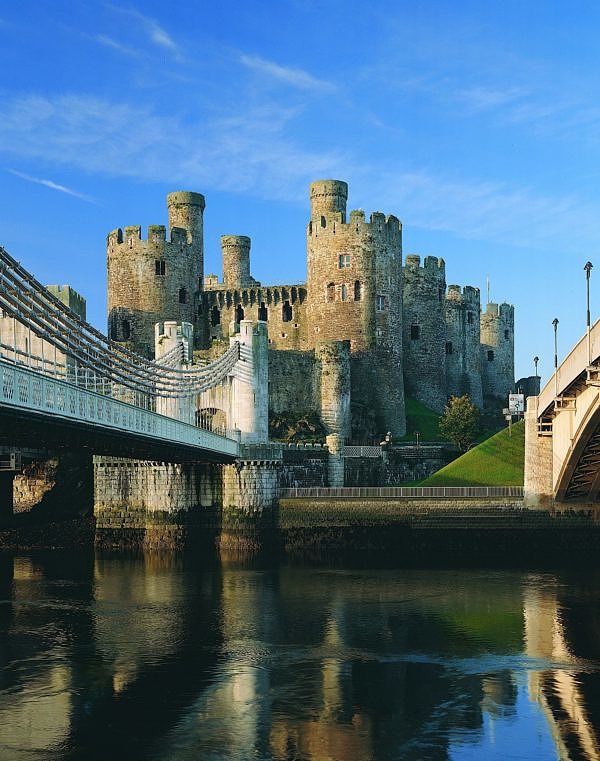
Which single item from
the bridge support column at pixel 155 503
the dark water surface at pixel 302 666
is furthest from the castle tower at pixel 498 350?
the dark water surface at pixel 302 666

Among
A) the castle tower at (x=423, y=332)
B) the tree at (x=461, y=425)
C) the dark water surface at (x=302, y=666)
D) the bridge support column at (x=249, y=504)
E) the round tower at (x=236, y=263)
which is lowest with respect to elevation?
the dark water surface at (x=302, y=666)

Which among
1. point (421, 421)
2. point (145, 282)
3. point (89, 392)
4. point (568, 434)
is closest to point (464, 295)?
point (421, 421)

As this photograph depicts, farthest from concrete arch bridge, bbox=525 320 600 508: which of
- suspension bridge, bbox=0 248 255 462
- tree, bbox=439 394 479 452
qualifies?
tree, bbox=439 394 479 452

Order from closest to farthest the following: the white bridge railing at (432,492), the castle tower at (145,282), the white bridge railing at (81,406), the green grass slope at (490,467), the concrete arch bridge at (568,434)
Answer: the white bridge railing at (81,406)
the concrete arch bridge at (568,434)
the white bridge railing at (432,492)
the green grass slope at (490,467)
the castle tower at (145,282)

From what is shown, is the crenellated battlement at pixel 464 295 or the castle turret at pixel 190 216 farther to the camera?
the crenellated battlement at pixel 464 295

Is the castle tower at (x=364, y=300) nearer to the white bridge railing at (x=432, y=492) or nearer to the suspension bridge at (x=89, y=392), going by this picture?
the suspension bridge at (x=89, y=392)

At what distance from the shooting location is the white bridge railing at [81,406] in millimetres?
24344

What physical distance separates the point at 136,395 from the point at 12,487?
10285mm

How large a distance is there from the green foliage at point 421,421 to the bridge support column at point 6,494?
2354cm

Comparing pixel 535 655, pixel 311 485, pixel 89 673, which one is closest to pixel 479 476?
pixel 311 485

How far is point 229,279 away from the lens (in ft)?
252

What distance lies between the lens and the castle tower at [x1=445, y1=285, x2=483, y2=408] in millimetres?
78481

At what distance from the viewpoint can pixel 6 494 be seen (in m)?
51.2

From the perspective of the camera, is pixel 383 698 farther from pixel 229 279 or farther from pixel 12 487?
pixel 229 279
